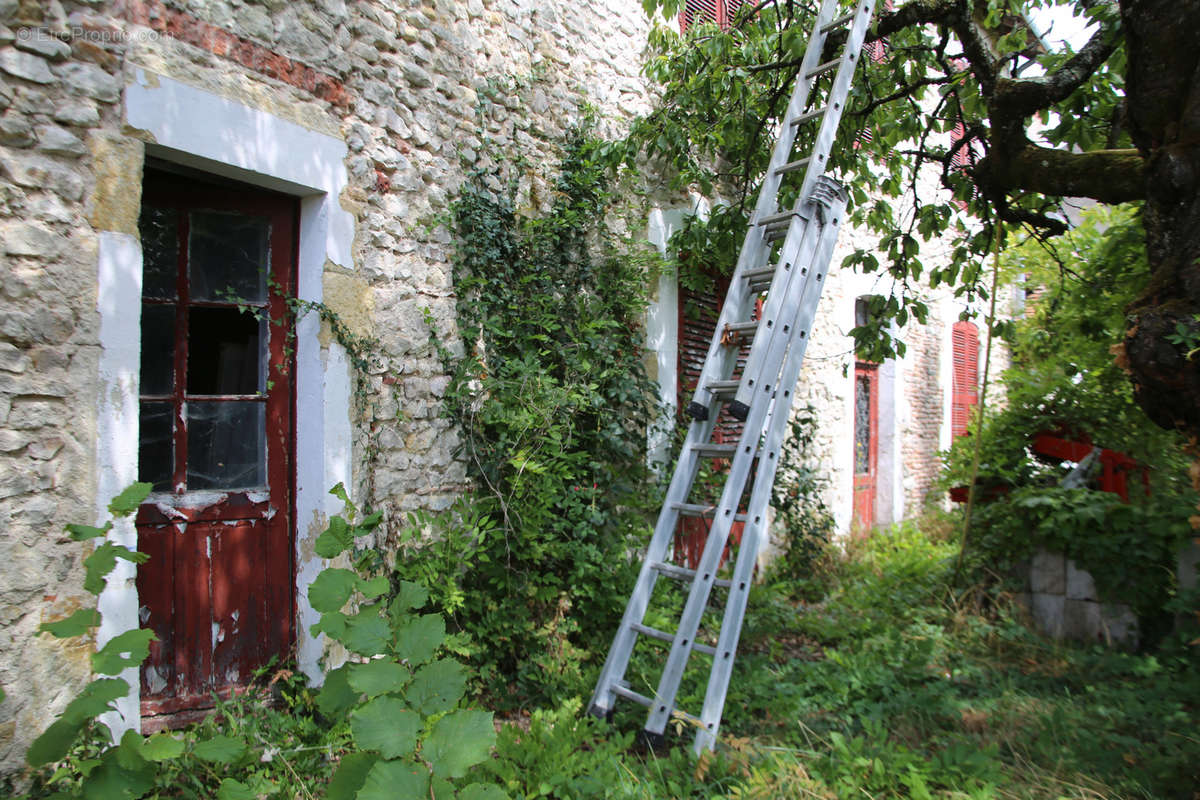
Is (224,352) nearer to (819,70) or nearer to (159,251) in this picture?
(159,251)

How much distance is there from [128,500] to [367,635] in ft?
2.72

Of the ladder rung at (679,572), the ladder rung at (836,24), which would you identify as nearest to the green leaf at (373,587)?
the ladder rung at (679,572)

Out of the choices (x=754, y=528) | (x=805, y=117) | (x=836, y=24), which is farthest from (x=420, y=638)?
(x=836, y=24)

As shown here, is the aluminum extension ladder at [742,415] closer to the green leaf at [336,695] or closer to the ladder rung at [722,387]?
the ladder rung at [722,387]

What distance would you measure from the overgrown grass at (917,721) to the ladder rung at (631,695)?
14 centimetres

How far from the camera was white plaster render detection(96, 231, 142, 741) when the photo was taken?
2205mm

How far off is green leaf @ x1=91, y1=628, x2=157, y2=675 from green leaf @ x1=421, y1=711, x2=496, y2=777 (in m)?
0.77

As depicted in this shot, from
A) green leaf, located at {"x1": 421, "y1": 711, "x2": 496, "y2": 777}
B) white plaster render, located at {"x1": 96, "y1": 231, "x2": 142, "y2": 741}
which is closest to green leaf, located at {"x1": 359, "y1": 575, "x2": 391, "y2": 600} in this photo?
green leaf, located at {"x1": 421, "y1": 711, "x2": 496, "y2": 777}

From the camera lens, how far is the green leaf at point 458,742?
1.42 m

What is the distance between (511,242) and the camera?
349cm

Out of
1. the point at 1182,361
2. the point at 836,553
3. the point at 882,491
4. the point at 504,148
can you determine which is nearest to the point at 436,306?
the point at 504,148

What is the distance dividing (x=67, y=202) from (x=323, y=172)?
89 cm

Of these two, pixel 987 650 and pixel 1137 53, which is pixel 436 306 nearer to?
pixel 1137 53

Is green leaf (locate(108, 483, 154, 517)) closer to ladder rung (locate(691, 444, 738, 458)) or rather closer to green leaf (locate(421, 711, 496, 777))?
green leaf (locate(421, 711, 496, 777))
